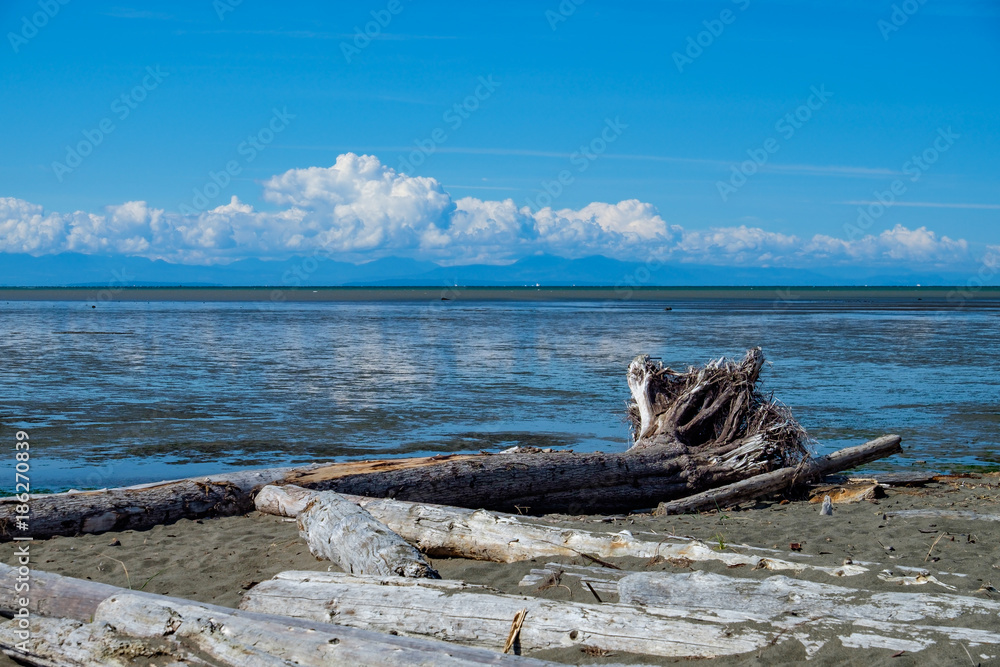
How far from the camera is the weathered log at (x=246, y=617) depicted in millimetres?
4000

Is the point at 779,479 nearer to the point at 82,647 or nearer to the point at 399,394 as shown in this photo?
the point at 82,647

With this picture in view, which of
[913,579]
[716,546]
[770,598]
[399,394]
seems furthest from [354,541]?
[399,394]

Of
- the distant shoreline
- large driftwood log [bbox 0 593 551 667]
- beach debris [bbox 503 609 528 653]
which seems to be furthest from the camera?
the distant shoreline

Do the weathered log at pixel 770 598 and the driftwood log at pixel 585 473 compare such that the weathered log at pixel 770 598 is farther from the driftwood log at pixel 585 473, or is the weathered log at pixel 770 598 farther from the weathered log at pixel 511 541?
the driftwood log at pixel 585 473

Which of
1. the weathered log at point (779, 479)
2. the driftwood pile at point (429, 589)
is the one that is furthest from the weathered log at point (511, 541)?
the weathered log at point (779, 479)

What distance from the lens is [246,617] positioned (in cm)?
455

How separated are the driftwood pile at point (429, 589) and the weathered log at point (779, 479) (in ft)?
0.08

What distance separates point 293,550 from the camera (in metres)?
7.22

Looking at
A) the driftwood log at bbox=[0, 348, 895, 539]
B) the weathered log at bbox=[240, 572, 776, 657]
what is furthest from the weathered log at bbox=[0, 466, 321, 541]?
the weathered log at bbox=[240, 572, 776, 657]

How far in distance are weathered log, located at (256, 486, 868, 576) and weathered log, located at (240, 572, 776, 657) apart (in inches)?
50.6

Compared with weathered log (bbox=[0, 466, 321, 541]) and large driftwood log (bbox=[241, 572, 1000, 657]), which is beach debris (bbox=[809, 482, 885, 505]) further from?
weathered log (bbox=[0, 466, 321, 541])

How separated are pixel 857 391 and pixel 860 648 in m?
15.6

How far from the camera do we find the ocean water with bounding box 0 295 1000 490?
12430mm

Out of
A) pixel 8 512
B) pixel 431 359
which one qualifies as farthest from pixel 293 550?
pixel 431 359
